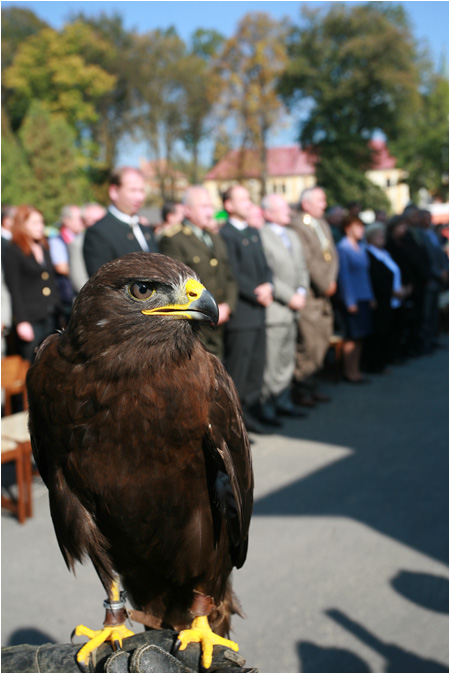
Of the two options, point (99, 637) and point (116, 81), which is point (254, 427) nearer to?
point (99, 637)

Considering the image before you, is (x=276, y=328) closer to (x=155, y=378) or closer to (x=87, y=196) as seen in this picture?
(x=155, y=378)

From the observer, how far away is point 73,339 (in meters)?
1.79

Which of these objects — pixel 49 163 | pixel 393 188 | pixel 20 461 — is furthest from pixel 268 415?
pixel 393 188

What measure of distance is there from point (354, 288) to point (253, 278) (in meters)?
2.65

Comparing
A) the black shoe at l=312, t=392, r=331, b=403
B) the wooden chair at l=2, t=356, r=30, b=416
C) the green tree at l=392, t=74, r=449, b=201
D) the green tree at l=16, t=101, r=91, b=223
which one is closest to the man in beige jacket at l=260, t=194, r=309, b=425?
the black shoe at l=312, t=392, r=331, b=403

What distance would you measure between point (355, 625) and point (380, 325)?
6.15 metres

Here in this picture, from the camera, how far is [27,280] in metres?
6.37

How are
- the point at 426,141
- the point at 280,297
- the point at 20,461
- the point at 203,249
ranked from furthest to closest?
the point at 426,141, the point at 280,297, the point at 203,249, the point at 20,461

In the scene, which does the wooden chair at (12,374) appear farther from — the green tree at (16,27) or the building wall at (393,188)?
the building wall at (393,188)

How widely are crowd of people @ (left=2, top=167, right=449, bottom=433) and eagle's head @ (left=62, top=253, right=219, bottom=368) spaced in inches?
102

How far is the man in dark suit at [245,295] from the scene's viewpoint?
Answer: 21.2ft

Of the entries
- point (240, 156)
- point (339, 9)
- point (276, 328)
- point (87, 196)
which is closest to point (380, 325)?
point (276, 328)

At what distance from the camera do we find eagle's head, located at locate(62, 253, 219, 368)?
169cm

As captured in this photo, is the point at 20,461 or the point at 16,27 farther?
the point at 16,27
